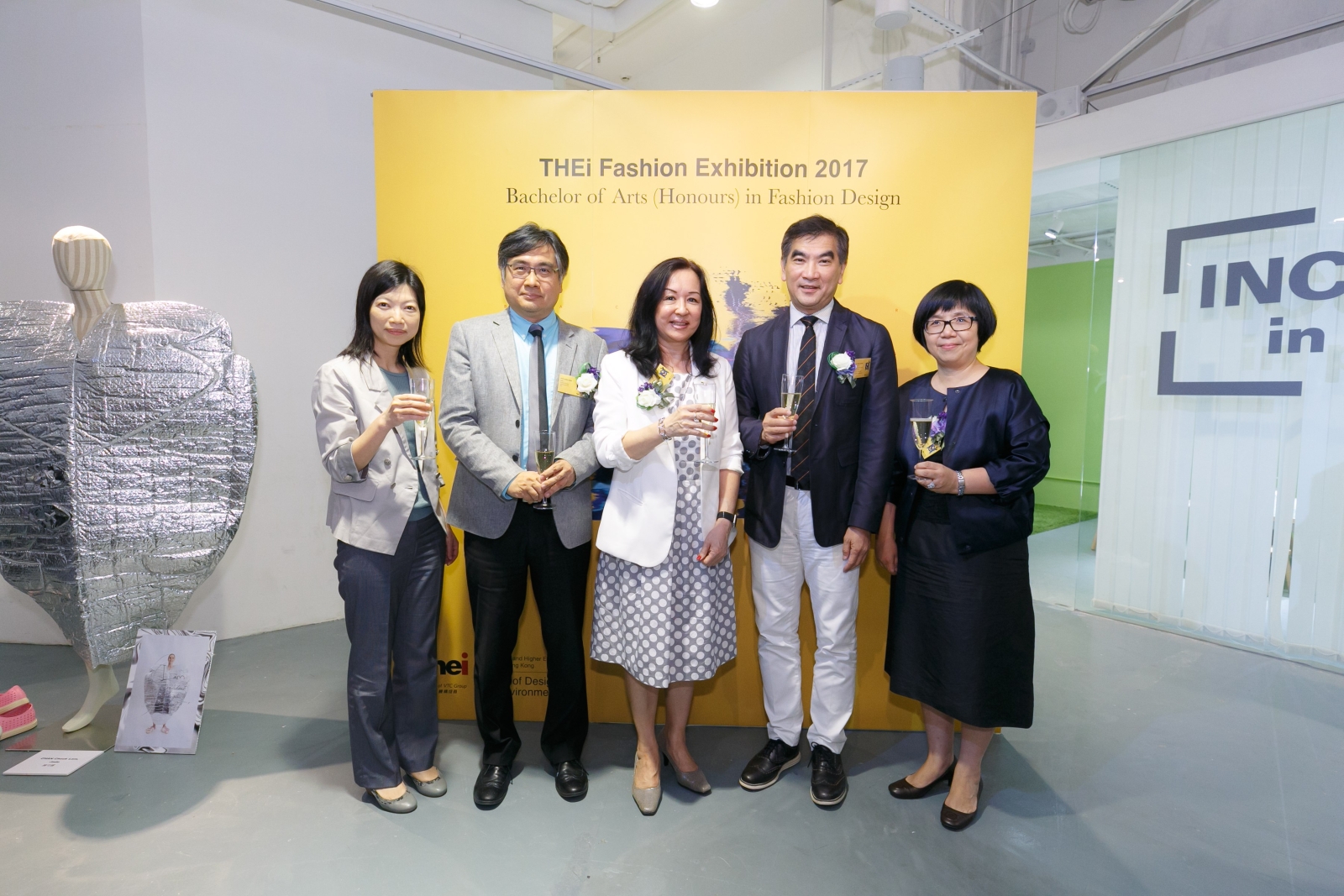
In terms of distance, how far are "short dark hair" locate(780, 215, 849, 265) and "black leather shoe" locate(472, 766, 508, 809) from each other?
7.04 ft

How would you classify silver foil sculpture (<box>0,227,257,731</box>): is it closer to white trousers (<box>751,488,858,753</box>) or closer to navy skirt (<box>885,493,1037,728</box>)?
white trousers (<box>751,488,858,753</box>)

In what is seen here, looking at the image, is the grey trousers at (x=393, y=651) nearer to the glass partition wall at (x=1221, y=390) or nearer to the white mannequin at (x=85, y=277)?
the white mannequin at (x=85, y=277)

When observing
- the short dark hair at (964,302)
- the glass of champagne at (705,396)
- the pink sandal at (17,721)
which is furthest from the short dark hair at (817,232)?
the pink sandal at (17,721)

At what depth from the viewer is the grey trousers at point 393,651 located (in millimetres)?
2305

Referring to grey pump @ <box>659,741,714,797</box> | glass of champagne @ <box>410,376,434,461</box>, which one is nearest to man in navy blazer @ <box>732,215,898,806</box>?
grey pump @ <box>659,741,714,797</box>

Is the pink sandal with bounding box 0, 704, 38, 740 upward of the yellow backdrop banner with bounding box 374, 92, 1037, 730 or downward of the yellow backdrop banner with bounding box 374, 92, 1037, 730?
downward

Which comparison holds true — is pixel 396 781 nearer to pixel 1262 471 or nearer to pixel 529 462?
pixel 529 462

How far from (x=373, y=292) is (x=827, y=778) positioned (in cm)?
232

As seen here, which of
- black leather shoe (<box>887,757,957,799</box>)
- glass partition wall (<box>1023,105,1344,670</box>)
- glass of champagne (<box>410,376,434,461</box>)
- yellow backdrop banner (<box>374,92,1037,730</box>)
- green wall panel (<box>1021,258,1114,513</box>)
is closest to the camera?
glass of champagne (<box>410,376,434,461</box>)

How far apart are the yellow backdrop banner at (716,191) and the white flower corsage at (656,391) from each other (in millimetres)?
693

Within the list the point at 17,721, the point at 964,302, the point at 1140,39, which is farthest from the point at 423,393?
the point at 1140,39

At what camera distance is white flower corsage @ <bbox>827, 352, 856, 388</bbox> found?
2.37 meters

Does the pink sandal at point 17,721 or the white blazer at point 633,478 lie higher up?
the white blazer at point 633,478

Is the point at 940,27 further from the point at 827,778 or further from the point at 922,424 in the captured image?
the point at 827,778
